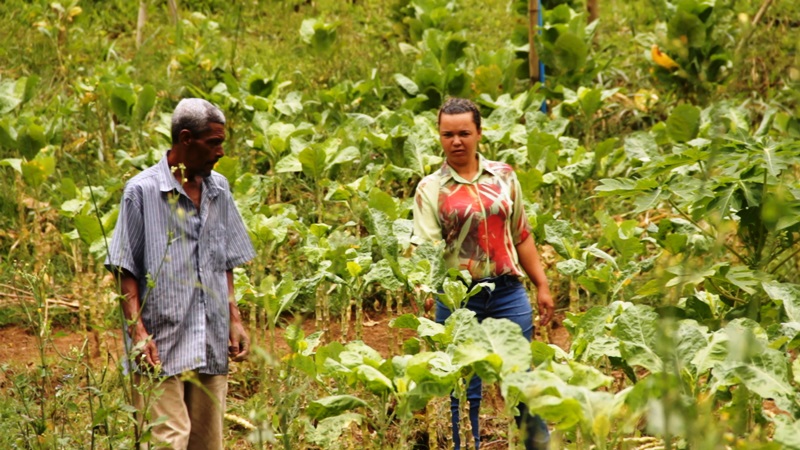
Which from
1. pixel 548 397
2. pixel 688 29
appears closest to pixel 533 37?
pixel 688 29

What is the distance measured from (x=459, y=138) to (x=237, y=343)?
1065mm

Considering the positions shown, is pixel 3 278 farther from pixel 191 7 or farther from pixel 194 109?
pixel 191 7

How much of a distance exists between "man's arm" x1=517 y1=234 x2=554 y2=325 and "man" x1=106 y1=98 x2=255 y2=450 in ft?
3.85

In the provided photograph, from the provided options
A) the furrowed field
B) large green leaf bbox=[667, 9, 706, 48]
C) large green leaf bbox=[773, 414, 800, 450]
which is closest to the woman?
the furrowed field

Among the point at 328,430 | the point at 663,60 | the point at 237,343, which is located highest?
the point at 663,60

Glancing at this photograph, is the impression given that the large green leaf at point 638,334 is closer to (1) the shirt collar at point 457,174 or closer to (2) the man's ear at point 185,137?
(1) the shirt collar at point 457,174

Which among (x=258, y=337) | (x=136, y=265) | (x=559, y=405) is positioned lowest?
(x=258, y=337)

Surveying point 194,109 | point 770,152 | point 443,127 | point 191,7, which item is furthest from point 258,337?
point 191,7

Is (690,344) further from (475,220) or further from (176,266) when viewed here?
(176,266)

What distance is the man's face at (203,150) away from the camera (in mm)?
3236

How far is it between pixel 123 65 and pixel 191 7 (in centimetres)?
328

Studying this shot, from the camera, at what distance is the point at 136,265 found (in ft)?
10.8

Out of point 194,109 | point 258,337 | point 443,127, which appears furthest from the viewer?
point 258,337

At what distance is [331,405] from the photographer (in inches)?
118
